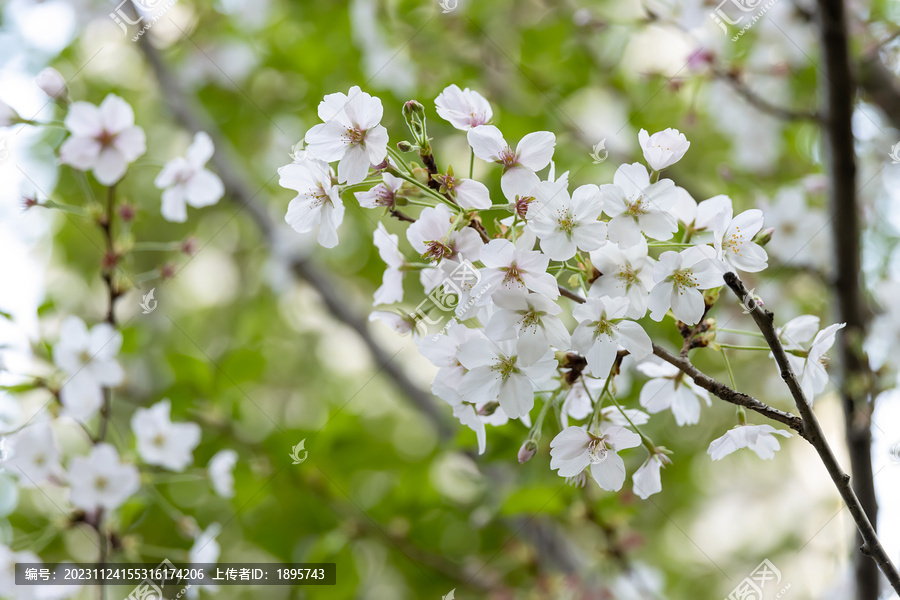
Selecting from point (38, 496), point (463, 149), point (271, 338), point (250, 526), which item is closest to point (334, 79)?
point (463, 149)

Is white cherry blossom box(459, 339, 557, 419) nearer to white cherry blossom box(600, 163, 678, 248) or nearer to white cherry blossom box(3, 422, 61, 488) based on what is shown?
white cherry blossom box(600, 163, 678, 248)

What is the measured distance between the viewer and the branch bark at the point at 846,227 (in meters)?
1.47

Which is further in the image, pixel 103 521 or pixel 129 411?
A: pixel 129 411

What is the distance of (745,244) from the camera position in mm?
881

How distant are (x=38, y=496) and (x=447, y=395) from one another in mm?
2153

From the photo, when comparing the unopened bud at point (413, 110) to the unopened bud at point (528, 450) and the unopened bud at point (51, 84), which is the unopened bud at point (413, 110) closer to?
the unopened bud at point (528, 450)

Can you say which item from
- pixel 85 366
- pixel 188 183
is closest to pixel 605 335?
pixel 188 183

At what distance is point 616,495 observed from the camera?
1.55 m

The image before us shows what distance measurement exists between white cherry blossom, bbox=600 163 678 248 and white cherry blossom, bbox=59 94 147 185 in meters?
1.06

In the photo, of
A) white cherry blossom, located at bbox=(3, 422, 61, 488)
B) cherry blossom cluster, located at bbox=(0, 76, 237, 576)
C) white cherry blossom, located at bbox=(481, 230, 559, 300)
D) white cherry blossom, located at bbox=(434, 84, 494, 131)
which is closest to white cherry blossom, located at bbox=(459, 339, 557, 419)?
white cherry blossom, located at bbox=(481, 230, 559, 300)

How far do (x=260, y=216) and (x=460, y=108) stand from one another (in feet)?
5.65

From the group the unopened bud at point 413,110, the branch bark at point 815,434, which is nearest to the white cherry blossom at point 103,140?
the unopened bud at point 413,110

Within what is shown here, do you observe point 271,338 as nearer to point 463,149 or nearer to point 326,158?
point 463,149

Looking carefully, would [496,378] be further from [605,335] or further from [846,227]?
[846,227]
